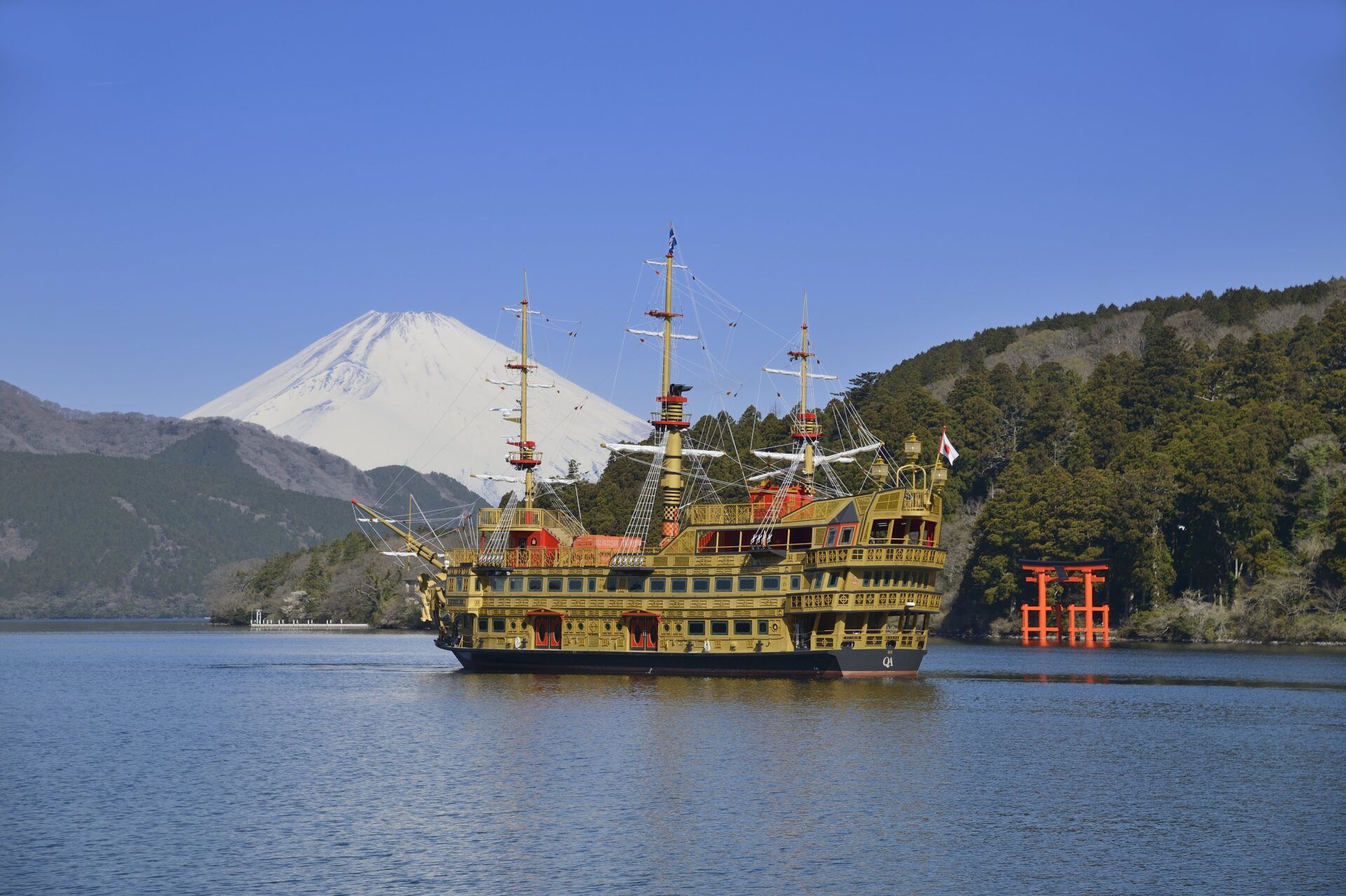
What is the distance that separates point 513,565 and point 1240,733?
3108 centimetres

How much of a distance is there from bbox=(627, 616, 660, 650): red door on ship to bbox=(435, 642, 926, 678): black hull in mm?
383

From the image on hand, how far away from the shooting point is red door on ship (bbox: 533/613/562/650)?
64438mm

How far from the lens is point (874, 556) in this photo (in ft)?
186

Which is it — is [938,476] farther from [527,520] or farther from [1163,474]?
[1163,474]

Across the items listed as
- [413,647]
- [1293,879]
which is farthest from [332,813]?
[413,647]

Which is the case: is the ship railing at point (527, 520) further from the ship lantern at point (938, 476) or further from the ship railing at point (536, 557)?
the ship lantern at point (938, 476)

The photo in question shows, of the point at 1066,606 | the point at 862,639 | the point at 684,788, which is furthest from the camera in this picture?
the point at 1066,606

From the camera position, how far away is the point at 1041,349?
159625 millimetres

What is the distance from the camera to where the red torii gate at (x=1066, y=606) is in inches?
3711

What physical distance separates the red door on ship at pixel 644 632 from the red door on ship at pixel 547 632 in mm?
3587

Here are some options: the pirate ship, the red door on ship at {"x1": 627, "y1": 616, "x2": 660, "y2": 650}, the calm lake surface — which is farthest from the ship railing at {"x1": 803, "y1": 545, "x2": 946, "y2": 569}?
the red door on ship at {"x1": 627, "y1": 616, "x2": 660, "y2": 650}

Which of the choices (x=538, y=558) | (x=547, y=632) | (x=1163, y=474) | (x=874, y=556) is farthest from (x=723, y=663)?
(x=1163, y=474)

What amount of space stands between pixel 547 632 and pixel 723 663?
8.65m

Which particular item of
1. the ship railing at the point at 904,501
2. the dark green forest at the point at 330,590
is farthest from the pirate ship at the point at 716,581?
the dark green forest at the point at 330,590
